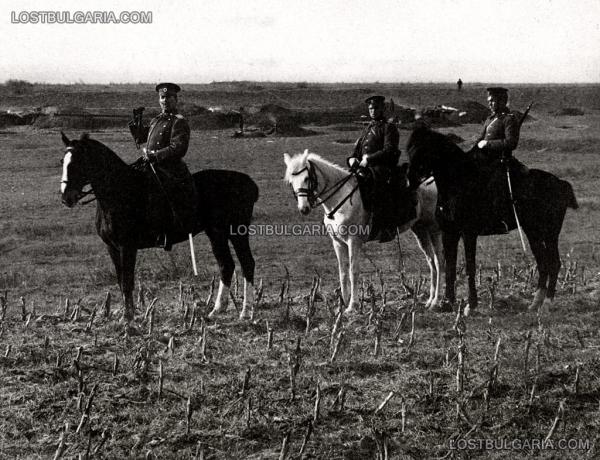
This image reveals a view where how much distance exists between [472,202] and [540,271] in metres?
1.52

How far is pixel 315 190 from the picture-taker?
33.6 feet

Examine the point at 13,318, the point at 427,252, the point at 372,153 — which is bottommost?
the point at 13,318

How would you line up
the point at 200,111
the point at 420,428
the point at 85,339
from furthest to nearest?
the point at 200,111 → the point at 85,339 → the point at 420,428

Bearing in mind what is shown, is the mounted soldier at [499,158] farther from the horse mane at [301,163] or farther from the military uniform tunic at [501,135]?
the horse mane at [301,163]

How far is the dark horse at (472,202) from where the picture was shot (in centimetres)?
1002

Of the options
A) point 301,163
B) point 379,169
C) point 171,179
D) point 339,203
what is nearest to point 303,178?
point 301,163

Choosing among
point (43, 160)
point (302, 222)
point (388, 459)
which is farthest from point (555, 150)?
point (388, 459)

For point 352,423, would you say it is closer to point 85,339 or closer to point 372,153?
point 85,339

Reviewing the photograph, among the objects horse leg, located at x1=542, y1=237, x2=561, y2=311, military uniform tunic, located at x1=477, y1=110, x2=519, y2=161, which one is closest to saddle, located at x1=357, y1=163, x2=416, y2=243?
military uniform tunic, located at x1=477, y1=110, x2=519, y2=161

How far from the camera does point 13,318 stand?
401 inches

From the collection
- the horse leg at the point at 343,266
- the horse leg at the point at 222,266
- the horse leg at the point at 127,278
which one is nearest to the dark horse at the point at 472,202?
the horse leg at the point at 343,266

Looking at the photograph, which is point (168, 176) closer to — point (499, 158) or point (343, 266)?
point (343, 266)

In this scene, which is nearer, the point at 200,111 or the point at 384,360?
the point at 384,360

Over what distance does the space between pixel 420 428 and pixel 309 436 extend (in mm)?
1124
